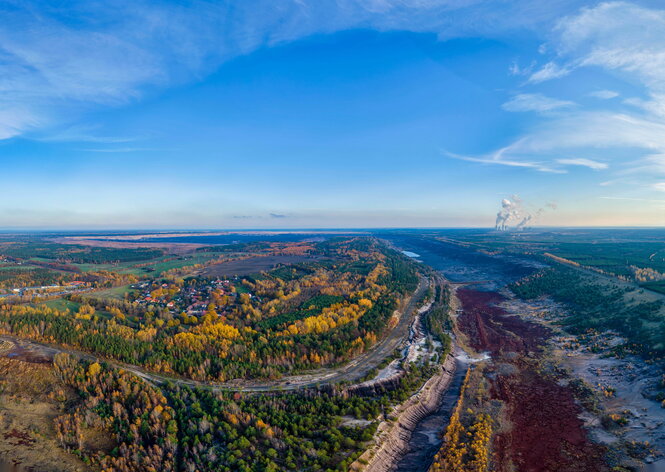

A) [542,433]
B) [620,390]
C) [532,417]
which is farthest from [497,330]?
[542,433]

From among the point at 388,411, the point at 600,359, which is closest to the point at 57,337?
the point at 388,411

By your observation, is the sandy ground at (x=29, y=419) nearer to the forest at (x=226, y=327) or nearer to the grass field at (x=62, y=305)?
the forest at (x=226, y=327)

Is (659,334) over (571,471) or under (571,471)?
over

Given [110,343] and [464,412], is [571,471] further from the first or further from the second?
[110,343]

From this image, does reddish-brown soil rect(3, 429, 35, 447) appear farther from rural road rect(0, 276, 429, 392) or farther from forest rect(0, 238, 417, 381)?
forest rect(0, 238, 417, 381)

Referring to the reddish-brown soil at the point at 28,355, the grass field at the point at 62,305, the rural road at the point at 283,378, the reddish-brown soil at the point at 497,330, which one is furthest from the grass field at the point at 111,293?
the reddish-brown soil at the point at 497,330

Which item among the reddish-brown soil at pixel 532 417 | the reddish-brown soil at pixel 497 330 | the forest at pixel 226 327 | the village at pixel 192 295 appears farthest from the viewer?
the village at pixel 192 295

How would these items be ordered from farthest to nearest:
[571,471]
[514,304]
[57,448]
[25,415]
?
1. [514,304]
2. [25,415]
3. [57,448]
4. [571,471]

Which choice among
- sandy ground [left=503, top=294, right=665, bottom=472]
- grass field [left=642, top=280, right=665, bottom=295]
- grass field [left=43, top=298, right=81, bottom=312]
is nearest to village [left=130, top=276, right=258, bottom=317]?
grass field [left=43, top=298, right=81, bottom=312]
